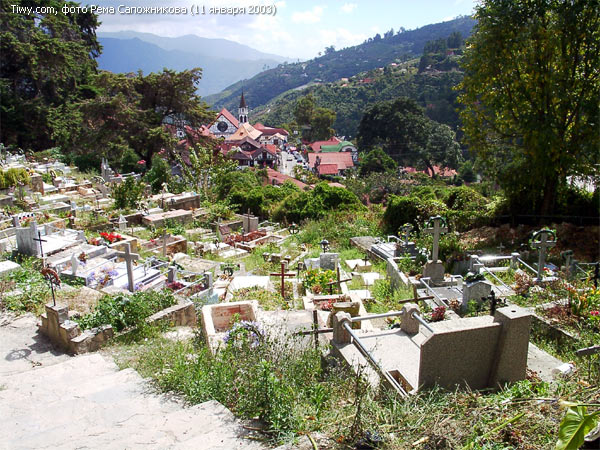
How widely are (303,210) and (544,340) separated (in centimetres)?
1515

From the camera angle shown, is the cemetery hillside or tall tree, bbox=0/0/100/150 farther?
tall tree, bbox=0/0/100/150

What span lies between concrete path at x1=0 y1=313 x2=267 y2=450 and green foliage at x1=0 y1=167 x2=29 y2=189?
1321cm

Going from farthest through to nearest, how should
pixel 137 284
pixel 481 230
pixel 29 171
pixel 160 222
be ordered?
1. pixel 29 171
2. pixel 160 222
3. pixel 481 230
4. pixel 137 284

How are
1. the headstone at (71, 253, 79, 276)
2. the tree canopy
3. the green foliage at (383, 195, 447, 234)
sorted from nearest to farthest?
the headstone at (71, 253, 79, 276) < the green foliage at (383, 195, 447, 234) < the tree canopy

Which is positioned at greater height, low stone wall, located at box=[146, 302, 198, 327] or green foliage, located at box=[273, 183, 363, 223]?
low stone wall, located at box=[146, 302, 198, 327]

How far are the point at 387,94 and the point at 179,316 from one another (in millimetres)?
112806

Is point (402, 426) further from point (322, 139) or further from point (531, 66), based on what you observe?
point (322, 139)

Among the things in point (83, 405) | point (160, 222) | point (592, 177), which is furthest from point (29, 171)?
point (592, 177)

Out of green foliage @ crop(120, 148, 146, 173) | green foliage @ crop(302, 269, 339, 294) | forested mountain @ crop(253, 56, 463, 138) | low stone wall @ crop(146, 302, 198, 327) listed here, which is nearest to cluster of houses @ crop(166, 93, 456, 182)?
green foliage @ crop(120, 148, 146, 173)

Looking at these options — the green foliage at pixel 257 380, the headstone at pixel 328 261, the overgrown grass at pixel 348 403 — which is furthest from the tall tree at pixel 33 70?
the overgrown grass at pixel 348 403

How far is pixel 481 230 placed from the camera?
15070mm

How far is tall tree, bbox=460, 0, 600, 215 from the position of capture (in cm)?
1228

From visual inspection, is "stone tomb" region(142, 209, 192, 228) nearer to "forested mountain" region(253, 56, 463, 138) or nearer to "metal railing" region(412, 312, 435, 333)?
"metal railing" region(412, 312, 435, 333)

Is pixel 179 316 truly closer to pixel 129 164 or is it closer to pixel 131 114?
pixel 129 164
